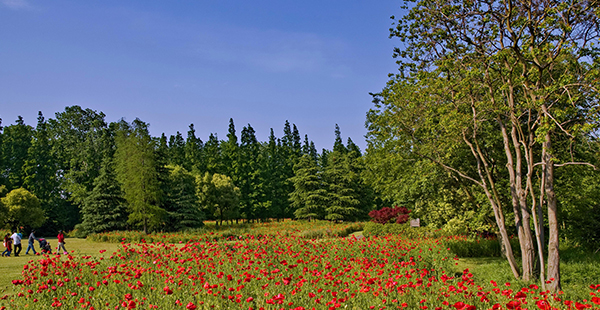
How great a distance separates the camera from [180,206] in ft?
105

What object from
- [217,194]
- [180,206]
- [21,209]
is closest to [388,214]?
[180,206]

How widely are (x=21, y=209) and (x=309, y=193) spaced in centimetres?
2820

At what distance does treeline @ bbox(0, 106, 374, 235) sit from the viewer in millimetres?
29906

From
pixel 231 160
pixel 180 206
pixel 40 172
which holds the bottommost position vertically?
pixel 180 206

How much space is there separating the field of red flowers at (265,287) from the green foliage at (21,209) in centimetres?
2633

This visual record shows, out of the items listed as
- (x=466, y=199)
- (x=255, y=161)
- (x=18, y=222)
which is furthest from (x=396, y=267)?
(x=255, y=161)

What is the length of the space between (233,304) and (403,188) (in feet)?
32.3

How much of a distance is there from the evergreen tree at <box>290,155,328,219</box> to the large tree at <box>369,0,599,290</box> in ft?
104

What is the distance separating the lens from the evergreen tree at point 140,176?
2802cm

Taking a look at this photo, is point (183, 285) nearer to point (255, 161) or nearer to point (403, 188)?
point (403, 188)

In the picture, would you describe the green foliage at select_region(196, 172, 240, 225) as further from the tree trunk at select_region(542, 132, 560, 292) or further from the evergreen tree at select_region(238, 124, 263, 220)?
the tree trunk at select_region(542, 132, 560, 292)

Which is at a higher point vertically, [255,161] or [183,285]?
[255,161]

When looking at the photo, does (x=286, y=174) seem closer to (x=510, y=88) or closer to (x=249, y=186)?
(x=249, y=186)

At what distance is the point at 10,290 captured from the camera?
346 inches
